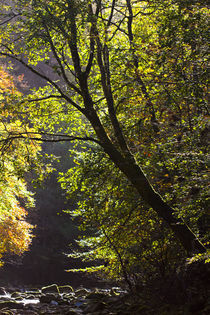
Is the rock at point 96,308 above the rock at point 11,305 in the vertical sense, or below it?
below

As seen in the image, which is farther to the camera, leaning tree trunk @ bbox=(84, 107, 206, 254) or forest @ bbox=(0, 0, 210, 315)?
leaning tree trunk @ bbox=(84, 107, 206, 254)

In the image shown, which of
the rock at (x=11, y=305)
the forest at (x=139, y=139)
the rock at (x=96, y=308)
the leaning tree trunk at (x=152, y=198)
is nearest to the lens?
the forest at (x=139, y=139)

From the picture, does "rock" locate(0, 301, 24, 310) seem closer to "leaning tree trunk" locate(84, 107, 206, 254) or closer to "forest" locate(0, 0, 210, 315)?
"forest" locate(0, 0, 210, 315)

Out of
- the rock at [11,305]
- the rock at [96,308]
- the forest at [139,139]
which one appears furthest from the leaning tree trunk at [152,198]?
the rock at [11,305]

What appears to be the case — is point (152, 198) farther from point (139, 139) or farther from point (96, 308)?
point (96, 308)

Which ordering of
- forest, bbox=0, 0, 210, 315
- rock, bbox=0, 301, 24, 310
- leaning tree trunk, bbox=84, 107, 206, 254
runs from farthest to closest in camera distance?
rock, bbox=0, 301, 24, 310
leaning tree trunk, bbox=84, 107, 206, 254
forest, bbox=0, 0, 210, 315

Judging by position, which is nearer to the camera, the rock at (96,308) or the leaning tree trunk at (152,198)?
the leaning tree trunk at (152,198)

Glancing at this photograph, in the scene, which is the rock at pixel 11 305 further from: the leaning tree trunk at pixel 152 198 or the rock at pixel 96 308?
the leaning tree trunk at pixel 152 198

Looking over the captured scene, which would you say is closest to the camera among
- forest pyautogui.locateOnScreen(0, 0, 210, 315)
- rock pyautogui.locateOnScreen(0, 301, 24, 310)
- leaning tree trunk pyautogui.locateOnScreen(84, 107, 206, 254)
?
forest pyautogui.locateOnScreen(0, 0, 210, 315)

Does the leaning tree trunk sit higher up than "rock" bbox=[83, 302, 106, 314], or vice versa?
the leaning tree trunk

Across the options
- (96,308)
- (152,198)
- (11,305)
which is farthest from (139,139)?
(11,305)

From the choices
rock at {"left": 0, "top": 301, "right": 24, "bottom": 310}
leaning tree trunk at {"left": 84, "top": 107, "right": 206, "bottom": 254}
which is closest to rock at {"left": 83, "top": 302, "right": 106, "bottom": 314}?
leaning tree trunk at {"left": 84, "top": 107, "right": 206, "bottom": 254}

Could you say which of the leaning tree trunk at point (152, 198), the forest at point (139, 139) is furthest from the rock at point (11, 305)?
the leaning tree trunk at point (152, 198)

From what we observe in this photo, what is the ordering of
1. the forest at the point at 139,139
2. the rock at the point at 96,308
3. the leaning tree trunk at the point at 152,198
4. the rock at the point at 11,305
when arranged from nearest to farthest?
the forest at the point at 139,139
the leaning tree trunk at the point at 152,198
the rock at the point at 96,308
the rock at the point at 11,305
